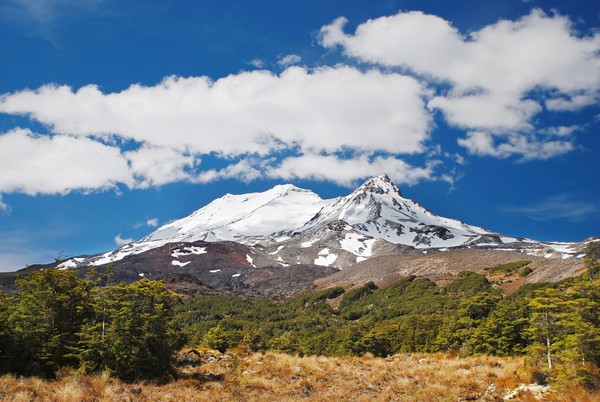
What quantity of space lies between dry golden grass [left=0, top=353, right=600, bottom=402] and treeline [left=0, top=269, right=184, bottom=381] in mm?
1054

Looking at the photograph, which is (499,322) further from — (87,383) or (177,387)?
(87,383)

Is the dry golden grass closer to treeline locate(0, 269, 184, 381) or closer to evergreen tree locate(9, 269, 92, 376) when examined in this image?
treeline locate(0, 269, 184, 381)

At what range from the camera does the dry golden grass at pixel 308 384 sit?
15.4 meters

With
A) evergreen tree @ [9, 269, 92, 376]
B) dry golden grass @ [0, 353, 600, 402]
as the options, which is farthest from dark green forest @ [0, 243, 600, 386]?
dry golden grass @ [0, 353, 600, 402]

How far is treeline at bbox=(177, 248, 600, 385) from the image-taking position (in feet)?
52.4

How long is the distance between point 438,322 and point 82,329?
33934 mm

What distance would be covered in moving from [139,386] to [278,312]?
247 ft

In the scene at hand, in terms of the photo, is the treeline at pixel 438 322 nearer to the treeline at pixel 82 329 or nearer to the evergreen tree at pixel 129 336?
the evergreen tree at pixel 129 336

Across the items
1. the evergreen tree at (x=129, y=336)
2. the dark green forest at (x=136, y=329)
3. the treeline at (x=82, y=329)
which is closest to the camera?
the dark green forest at (x=136, y=329)

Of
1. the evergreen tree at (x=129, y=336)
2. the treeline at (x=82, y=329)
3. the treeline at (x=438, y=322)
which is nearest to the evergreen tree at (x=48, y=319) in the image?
the treeline at (x=82, y=329)

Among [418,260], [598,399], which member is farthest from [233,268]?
[598,399]

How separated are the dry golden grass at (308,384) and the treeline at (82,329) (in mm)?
1054

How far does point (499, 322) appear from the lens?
27766 mm

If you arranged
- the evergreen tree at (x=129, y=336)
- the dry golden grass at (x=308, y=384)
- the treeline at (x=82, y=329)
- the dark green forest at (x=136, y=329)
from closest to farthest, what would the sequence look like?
the dry golden grass at (x=308, y=384) → the dark green forest at (x=136, y=329) → the treeline at (x=82, y=329) → the evergreen tree at (x=129, y=336)
